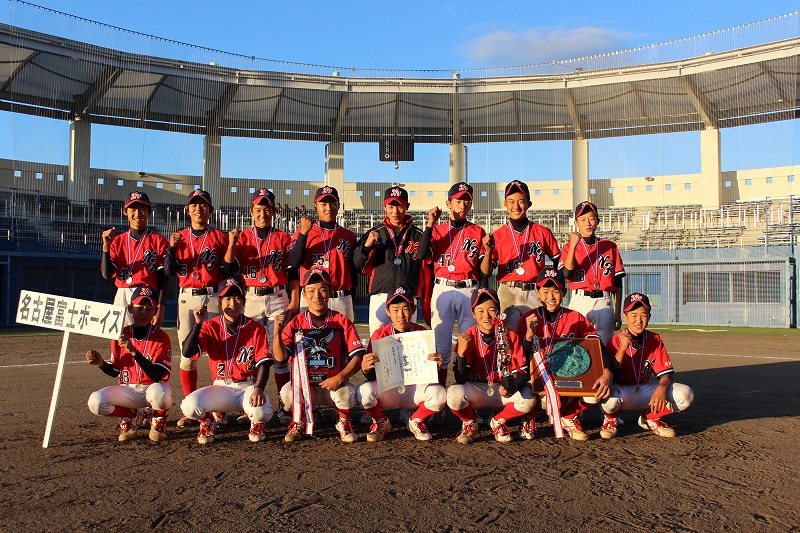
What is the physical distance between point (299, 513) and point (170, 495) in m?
0.86

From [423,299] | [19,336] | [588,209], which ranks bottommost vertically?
[19,336]

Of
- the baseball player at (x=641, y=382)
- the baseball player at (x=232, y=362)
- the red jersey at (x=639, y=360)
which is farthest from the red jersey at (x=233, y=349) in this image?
the red jersey at (x=639, y=360)

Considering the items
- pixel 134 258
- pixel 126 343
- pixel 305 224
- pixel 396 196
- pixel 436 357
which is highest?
pixel 396 196

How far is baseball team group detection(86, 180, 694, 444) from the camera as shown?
17.9 feet

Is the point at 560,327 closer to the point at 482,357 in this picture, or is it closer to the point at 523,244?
the point at 482,357

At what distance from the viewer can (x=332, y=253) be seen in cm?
692

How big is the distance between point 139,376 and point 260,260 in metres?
1.82

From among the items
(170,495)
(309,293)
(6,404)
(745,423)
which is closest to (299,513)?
(170,495)

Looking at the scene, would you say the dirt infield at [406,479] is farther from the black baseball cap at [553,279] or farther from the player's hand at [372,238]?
the player's hand at [372,238]

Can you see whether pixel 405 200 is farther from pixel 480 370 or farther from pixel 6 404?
pixel 6 404

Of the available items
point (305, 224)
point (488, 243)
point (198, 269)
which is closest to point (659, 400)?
point (488, 243)

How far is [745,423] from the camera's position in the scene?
6.01 metres

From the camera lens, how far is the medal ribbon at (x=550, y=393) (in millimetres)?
5441

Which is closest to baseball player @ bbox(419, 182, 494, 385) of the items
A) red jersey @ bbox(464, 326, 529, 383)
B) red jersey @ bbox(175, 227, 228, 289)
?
red jersey @ bbox(464, 326, 529, 383)
